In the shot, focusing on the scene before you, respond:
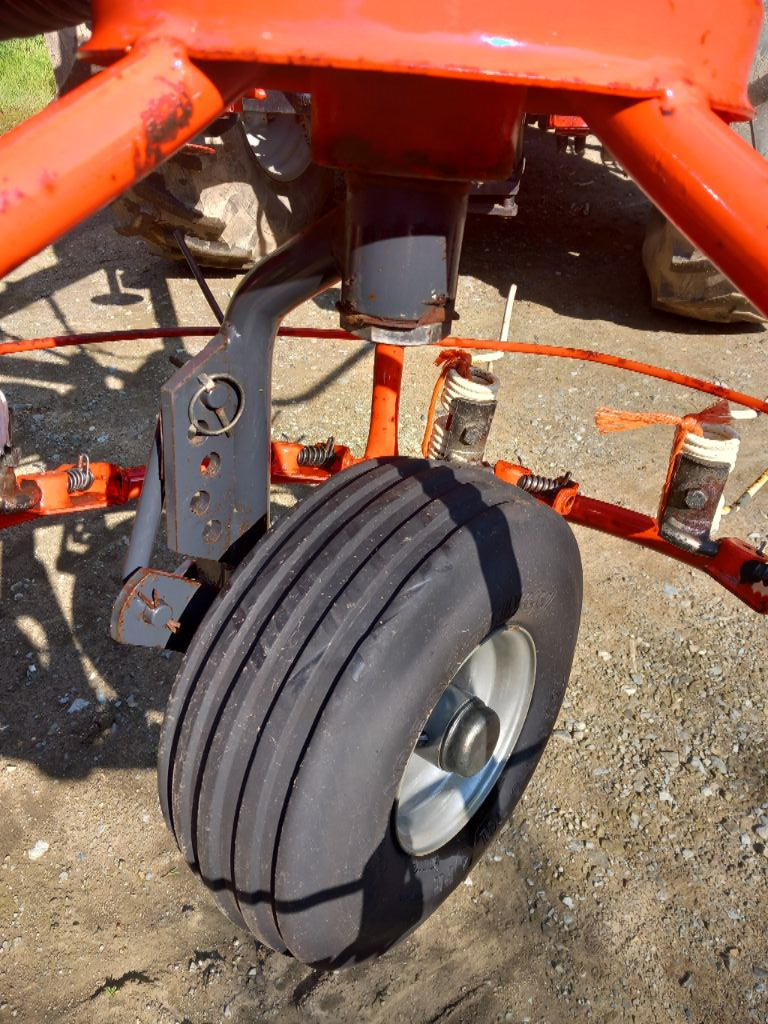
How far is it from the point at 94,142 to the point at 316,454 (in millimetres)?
1381

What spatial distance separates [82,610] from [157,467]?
4.00ft

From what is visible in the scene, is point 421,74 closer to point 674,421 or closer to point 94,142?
point 94,142

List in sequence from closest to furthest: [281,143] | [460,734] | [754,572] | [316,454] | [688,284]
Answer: [460,734]
[754,572]
[316,454]
[688,284]
[281,143]

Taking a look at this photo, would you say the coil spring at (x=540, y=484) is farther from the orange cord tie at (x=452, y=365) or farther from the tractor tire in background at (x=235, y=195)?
the tractor tire in background at (x=235, y=195)

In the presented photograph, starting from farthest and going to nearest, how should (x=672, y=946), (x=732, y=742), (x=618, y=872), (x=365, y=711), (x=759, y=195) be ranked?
1. (x=732, y=742)
2. (x=618, y=872)
3. (x=672, y=946)
4. (x=365, y=711)
5. (x=759, y=195)

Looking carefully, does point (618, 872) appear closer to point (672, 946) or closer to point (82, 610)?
point (672, 946)

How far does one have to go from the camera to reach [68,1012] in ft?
5.30

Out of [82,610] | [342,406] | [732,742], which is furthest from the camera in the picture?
[342,406]

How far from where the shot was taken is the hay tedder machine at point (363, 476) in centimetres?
83

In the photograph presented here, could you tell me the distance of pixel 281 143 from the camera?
4320mm

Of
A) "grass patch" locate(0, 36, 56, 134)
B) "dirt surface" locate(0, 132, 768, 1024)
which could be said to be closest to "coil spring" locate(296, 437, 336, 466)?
"dirt surface" locate(0, 132, 768, 1024)

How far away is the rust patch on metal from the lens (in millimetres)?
838

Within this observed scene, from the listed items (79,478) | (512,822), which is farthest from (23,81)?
(512,822)

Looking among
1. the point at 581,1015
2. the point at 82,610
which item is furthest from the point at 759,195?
the point at 82,610
